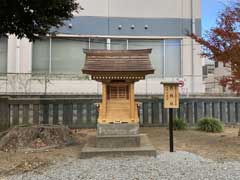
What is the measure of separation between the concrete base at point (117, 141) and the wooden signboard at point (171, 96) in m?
1.17

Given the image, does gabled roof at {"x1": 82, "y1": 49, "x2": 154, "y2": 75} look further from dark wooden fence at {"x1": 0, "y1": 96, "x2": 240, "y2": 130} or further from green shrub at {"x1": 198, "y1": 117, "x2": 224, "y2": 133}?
dark wooden fence at {"x1": 0, "y1": 96, "x2": 240, "y2": 130}

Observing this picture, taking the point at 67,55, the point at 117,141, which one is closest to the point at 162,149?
the point at 117,141

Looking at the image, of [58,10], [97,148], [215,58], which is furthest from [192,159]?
[58,10]

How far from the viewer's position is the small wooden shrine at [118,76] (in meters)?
9.82

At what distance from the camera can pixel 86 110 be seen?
1563 centimetres

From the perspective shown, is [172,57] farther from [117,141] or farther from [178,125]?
[117,141]

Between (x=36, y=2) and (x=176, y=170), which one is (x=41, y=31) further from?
(x=176, y=170)

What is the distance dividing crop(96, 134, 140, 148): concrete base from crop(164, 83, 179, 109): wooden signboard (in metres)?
1.17

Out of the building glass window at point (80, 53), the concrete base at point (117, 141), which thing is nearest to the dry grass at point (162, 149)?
the concrete base at point (117, 141)

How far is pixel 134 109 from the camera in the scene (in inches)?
405

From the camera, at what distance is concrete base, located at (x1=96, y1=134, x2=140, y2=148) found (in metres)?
9.50

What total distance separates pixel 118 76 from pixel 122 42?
9630mm

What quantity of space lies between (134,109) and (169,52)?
Answer: 9829 mm

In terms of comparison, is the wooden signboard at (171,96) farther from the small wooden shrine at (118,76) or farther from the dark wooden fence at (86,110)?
the dark wooden fence at (86,110)
